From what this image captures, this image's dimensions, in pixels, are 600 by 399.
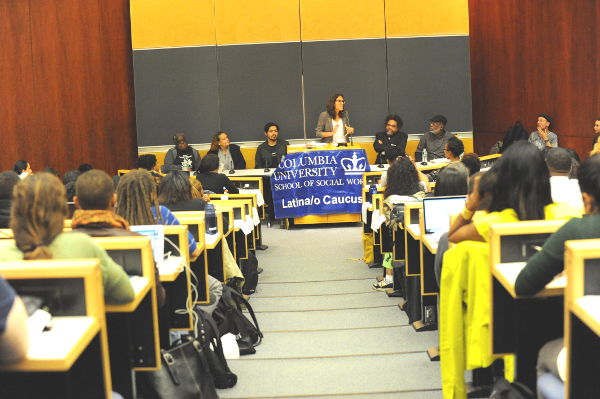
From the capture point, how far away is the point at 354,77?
34.3ft

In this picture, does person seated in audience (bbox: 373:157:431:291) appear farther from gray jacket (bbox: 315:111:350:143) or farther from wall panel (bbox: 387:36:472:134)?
wall panel (bbox: 387:36:472:134)

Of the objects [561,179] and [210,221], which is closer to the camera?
[561,179]

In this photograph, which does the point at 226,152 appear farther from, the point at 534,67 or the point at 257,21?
the point at 534,67

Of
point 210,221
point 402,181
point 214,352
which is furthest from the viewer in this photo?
point 402,181

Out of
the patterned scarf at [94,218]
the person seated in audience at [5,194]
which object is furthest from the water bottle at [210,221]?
the patterned scarf at [94,218]

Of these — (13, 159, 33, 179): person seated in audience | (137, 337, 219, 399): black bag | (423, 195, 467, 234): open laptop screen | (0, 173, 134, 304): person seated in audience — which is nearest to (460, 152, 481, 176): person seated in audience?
(423, 195, 467, 234): open laptop screen

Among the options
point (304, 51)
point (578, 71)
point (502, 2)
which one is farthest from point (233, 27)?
point (578, 71)

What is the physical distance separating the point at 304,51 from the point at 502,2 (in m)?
3.35

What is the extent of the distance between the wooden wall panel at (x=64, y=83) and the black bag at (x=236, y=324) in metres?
5.86

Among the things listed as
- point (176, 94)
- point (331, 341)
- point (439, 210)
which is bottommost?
point (331, 341)

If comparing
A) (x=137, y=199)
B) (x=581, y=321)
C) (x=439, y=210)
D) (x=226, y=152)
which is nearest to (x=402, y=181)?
(x=439, y=210)

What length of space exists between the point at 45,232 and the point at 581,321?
1736 millimetres

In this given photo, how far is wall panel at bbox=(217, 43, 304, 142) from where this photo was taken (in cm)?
1048

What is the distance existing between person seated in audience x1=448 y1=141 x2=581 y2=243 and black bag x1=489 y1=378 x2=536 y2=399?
607 mm
